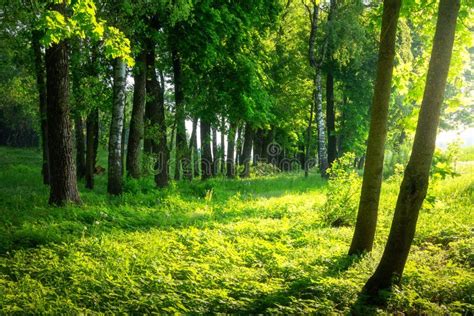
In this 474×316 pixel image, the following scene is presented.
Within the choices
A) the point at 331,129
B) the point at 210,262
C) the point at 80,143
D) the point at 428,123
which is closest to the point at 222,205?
the point at 210,262

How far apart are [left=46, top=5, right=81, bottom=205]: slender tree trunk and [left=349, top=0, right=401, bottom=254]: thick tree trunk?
7.53 m

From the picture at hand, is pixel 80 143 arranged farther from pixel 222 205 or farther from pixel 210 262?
pixel 210 262

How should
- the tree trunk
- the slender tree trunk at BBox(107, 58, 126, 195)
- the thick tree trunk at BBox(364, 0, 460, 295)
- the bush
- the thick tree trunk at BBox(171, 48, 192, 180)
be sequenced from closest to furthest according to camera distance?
the thick tree trunk at BBox(364, 0, 460, 295)
the bush
the slender tree trunk at BBox(107, 58, 126, 195)
the tree trunk
the thick tree trunk at BBox(171, 48, 192, 180)

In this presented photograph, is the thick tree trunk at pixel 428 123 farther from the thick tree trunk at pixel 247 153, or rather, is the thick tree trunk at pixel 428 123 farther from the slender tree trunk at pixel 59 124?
the thick tree trunk at pixel 247 153

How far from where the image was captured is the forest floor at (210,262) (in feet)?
16.5

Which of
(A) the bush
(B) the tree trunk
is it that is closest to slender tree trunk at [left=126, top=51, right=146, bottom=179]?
(B) the tree trunk

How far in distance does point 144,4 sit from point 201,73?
606 cm

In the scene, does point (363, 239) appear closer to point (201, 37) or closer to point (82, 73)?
point (201, 37)

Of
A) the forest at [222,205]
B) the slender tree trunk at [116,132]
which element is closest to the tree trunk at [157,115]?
the forest at [222,205]

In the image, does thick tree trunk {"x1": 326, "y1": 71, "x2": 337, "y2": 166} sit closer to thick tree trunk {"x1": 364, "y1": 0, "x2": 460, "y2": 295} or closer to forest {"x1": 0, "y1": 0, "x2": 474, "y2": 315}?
forest {"x1": 0, "y1": 0, "x2": 474, "y2": 315}

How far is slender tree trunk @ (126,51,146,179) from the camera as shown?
15.3m

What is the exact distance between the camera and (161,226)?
9.21m

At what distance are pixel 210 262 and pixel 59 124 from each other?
6155mm

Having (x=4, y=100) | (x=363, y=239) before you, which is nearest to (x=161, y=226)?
(x=363, y=239)
